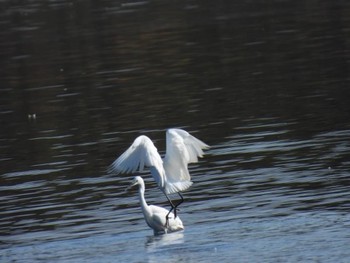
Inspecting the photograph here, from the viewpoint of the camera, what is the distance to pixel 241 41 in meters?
34.8

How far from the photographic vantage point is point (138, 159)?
620 inches

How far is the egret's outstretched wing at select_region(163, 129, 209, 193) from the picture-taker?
16.1 m

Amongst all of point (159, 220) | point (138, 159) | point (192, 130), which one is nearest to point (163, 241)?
point (159, 220)

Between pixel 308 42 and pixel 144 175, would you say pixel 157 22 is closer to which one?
pixel 308 42

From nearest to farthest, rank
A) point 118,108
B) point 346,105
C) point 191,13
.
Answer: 1. point 346,105
2. point 118,108
3. point 191,13

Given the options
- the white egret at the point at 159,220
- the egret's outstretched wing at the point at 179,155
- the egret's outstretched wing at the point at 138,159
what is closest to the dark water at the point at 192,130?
the white egret at the point at 159,220

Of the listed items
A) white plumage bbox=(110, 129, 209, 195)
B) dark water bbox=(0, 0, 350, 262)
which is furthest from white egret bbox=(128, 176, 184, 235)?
white plumage bbox=(110, 129, 209, 195)

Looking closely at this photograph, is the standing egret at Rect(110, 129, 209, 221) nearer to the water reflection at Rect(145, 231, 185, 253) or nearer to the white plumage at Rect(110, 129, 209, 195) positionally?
the white plumage at Rect(110, 129, 209, 195)

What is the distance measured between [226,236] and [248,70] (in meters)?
15.4

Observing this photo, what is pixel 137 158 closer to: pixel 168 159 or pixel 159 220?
pixel 168 159

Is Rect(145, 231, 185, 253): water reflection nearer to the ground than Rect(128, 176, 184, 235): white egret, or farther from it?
nearer to the ground

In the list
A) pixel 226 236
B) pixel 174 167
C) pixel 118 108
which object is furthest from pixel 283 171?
pixel 118 108

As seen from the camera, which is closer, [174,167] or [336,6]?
[174,167]

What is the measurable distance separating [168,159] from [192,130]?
6.17 meters
